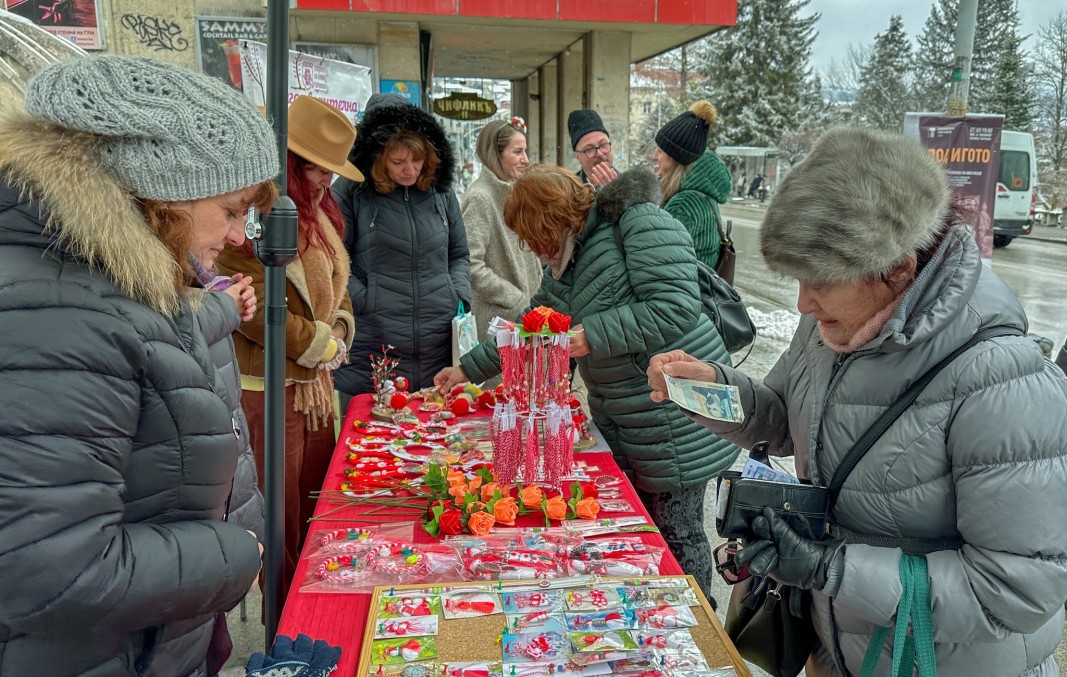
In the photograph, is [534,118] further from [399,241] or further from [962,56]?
[399,241]

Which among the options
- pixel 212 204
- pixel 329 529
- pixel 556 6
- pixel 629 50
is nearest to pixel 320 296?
pixel 329 529

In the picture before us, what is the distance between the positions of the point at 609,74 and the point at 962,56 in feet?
13.5

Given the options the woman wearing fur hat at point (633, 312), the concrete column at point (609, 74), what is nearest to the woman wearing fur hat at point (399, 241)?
the woman wearing fur hat at point (633, 312)

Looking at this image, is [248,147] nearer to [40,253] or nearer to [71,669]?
[40,253]

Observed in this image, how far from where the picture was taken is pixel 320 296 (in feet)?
9.10

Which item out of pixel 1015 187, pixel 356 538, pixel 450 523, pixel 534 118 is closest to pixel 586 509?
pixel 450 523

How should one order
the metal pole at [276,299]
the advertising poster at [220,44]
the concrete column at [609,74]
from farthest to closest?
1. the concrete column at [609,74]
2. the advertising poster at [220,44]
3. the metal pole at [276,299]

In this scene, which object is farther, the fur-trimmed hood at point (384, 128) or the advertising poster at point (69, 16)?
the advertising poster at point (69, 16)

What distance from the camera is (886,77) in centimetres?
3497

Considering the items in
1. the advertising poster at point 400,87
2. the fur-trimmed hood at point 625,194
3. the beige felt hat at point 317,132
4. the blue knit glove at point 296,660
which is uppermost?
the advertising poster at point 400,87

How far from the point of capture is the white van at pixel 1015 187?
16.4 metres

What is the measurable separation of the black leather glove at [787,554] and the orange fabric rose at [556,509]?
68 centimetres

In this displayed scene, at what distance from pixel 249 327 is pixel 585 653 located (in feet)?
5.38

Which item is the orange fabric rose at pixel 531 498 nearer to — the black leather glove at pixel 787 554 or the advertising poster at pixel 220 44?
the black leather glove at pixel 787 554
